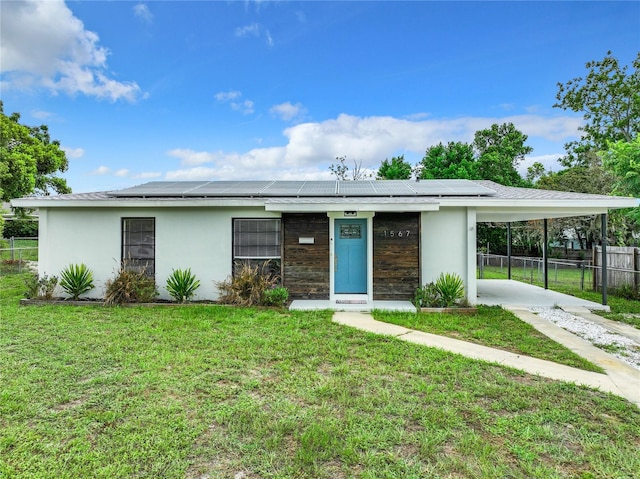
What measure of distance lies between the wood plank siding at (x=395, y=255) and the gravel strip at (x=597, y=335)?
2.91 m

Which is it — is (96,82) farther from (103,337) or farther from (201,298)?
(103,337)

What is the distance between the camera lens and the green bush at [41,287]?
25.6 ft

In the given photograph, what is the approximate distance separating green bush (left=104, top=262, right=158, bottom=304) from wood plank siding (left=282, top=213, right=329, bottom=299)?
325 cm

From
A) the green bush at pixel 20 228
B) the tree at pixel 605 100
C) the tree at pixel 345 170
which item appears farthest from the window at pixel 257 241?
the green bush at pixel 20 228

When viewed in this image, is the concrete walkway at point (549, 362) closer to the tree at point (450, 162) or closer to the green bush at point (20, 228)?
the tree at point (450, 162)

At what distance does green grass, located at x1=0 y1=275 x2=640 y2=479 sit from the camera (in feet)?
7.82

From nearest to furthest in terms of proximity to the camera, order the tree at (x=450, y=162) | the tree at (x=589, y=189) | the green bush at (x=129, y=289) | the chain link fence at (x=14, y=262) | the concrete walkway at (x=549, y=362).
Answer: the concrete walkway at (x=549, y=362) < the green bush at (x=129, y=289) < the chain link fence at (x=14, y=262) < the tree at (x=589, y=189) < the tree at (x=450, y=162)

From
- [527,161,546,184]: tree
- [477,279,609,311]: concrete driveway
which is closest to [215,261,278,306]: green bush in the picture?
[477,279,609,311]: concrete driveway

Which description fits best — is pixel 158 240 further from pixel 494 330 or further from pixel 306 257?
pixel 494 330

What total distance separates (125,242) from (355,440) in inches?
310

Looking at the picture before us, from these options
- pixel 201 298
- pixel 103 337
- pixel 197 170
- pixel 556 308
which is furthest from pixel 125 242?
pixel 197 170

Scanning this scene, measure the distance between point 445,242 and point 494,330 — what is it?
8.45 ft

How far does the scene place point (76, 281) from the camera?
788cm

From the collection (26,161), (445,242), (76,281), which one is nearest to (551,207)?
(445,242)
